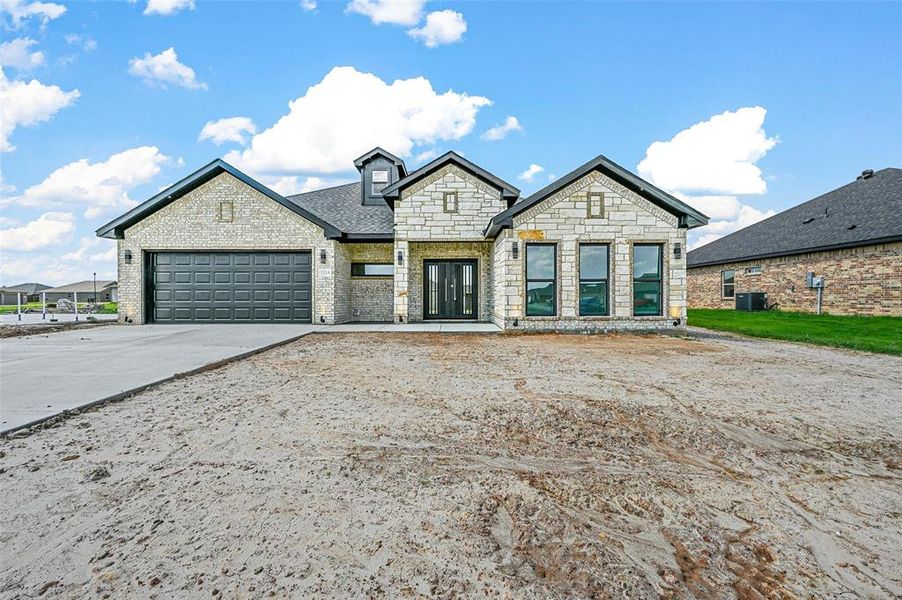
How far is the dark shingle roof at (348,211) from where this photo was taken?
618 inches

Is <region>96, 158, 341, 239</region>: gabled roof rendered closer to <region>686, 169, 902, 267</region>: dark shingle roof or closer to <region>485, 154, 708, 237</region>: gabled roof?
<region>485, 154, 708, 237</region>: gabled roof

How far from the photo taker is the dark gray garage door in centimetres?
1470

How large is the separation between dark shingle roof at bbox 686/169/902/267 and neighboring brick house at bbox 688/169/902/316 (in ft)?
0.14

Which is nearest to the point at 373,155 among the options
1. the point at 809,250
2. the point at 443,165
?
the point at 443,165

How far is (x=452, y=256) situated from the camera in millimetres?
15664

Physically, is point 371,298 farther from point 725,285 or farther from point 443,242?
point 725,285

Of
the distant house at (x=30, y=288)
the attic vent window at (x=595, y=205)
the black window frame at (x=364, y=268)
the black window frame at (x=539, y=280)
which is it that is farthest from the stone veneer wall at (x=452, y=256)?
the distant house at (x=30, y=288)

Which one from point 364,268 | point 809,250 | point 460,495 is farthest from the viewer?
point 809,250

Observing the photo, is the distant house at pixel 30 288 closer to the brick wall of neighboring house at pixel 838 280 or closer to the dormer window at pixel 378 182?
the dormer window at pixel 378 182

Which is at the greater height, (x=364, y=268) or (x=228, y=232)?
(x=228, y=232)

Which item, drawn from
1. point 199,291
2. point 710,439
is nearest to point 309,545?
point 710,439

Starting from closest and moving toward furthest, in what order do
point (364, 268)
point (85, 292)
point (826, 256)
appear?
point (364, 268) → point (826, 256) → point (85, 292)

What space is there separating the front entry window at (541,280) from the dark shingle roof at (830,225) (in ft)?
42.2

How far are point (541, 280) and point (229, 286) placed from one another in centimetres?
1061
